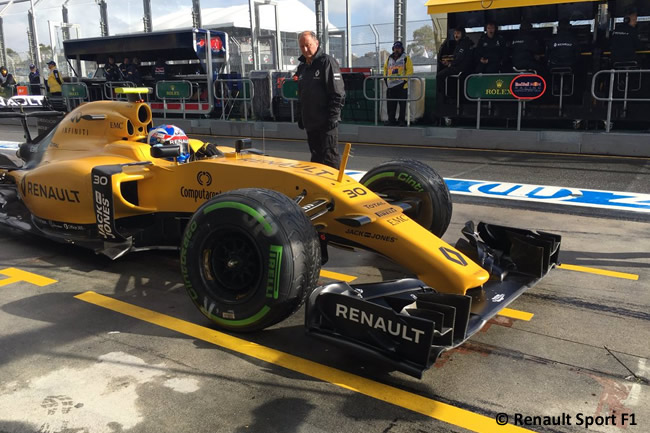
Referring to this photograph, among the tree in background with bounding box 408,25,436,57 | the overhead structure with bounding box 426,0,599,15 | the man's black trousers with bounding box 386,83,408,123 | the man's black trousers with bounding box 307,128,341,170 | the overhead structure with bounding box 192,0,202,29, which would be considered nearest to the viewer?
the man's black trousers with bounding box 307,128,341,170

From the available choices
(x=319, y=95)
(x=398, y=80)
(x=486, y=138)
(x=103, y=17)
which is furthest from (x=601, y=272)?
(x=103, y=17)

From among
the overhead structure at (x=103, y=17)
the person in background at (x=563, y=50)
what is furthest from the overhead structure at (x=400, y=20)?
the overhead structure at (x=103, y=17)

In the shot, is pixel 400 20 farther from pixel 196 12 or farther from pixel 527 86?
pixel 196 12

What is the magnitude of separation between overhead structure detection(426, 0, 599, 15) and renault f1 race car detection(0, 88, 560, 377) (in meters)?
8.93

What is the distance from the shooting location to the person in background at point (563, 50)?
473 inches

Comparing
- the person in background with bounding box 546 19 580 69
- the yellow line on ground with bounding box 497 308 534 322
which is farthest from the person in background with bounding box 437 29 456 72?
the yellow line on ground with bounding box 497 308 534 322

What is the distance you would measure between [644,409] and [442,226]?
2.41 metres

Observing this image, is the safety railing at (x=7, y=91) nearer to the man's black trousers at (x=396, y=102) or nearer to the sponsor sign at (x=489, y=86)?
the man's black trousers at (x=396, y=102)

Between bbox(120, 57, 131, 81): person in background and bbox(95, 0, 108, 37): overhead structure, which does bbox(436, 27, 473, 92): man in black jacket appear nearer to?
bbox(120, 57, 131, 81): person in background

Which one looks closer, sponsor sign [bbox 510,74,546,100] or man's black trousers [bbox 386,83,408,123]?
sponsor sign [bbox 510,74,546,100]

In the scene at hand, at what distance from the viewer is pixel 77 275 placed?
512 centimetres

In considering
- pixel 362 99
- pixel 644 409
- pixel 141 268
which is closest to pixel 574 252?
pixel 644 409

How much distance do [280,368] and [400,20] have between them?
15.6m

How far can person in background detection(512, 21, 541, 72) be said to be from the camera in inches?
494
